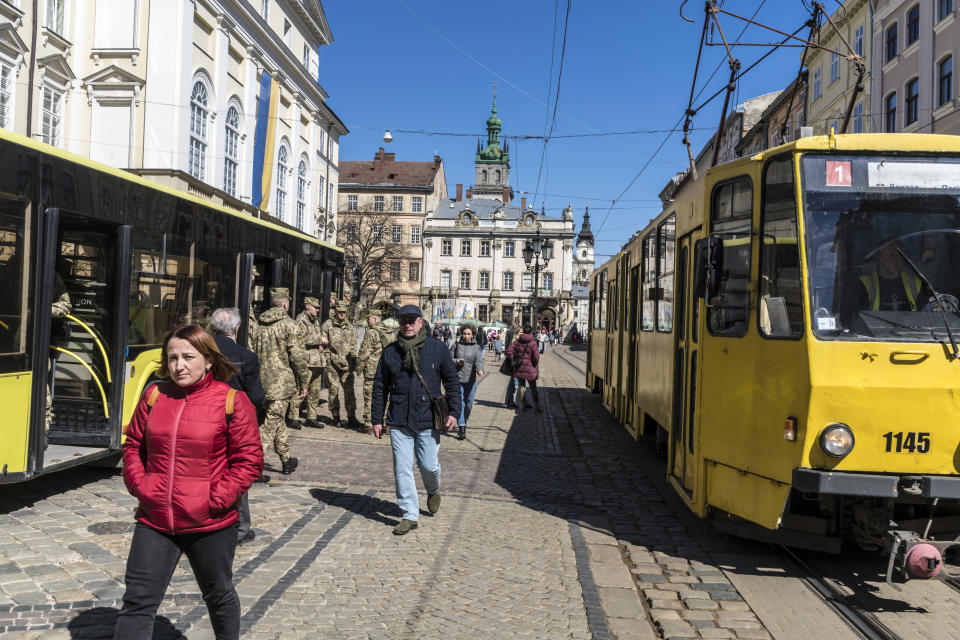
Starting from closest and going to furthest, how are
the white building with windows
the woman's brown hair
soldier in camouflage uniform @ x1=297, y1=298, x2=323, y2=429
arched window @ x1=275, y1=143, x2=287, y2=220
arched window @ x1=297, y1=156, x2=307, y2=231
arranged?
the woman's brown hair
soldier in camouflage uniform @ x1=297, y1=298, x2=323, y2=429
the white building with windows
arched window @ x1=275, y1=143, x2=287, y2=220
arched window @ x1=297, y1=156, x2=307, y2=231

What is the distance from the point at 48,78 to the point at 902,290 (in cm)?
2474

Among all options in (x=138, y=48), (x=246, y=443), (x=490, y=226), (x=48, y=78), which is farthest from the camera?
(x=490, y=226)

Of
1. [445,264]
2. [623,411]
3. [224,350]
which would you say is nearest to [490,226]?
[445,264]

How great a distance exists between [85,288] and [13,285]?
1.52m

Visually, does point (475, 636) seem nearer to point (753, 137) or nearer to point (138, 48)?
point (138, 48)

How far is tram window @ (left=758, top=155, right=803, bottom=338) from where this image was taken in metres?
5.56

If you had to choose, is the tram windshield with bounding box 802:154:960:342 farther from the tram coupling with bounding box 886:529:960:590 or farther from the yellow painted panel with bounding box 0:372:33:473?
the yellow painted panel with bounding box 0:372:33:473

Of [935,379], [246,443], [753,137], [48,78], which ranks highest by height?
[753,137]

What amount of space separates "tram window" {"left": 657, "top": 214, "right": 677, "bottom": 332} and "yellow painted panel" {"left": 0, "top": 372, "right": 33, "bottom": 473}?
5.74m

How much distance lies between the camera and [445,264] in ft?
310

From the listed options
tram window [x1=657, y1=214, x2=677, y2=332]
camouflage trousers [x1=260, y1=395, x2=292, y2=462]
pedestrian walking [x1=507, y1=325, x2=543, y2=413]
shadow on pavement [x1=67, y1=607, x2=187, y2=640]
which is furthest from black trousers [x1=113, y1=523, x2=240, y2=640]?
pedestrian walking [x1=507, y1=325, x2=543, y2=413]

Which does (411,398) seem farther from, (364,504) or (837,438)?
(837,438)

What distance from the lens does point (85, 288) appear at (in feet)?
26.5

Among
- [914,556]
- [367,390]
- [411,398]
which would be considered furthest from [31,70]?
[914,556]
